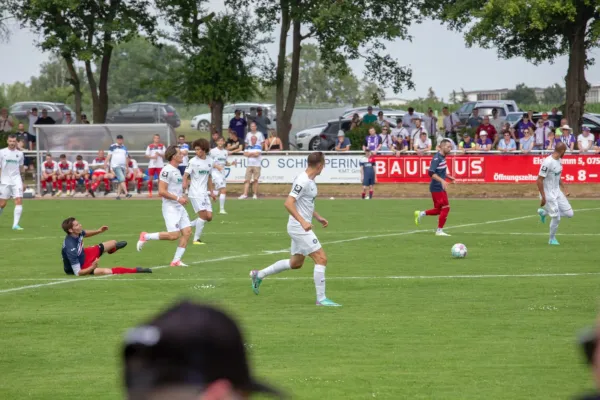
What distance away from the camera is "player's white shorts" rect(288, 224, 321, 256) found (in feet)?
46.8

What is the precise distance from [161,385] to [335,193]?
1521 inches

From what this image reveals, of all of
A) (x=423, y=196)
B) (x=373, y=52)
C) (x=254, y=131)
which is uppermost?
(x=373, y=52)

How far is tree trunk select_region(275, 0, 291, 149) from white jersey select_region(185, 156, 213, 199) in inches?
945

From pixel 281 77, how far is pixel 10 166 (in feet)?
74.1

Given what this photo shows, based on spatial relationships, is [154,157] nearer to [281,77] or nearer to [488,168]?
[281,77]

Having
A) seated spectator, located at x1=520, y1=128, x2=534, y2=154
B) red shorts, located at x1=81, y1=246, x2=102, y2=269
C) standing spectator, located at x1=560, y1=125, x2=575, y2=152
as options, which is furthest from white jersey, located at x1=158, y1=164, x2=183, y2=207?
standing spectator, located at x1=560, y1=125, x2=575, y2=152

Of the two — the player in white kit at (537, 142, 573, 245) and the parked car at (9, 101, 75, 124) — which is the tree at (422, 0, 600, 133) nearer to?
the player in white kit at (537, 142, 573, 245)

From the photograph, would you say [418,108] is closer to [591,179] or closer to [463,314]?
[591,179]

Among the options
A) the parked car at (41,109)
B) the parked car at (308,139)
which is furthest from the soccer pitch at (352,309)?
the parked car at (41,109)

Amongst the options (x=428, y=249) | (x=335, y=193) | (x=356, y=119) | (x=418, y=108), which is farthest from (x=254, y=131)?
(x=418, y=108)

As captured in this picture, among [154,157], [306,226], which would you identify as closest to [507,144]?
[154,157]

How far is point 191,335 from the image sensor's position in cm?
213

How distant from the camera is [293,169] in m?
40.9

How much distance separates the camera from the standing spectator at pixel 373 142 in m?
39.8
